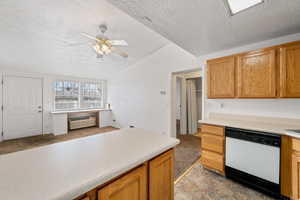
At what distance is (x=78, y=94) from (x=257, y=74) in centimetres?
611

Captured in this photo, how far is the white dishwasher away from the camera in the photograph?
1600 mm

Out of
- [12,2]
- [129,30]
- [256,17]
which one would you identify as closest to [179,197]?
[256,17]

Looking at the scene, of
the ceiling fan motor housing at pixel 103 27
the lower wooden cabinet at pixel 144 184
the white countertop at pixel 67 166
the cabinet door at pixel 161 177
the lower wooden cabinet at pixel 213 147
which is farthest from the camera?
the ceiling fan motor housing at pixel 103 27

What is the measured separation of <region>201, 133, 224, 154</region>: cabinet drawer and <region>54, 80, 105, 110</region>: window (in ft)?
17.4

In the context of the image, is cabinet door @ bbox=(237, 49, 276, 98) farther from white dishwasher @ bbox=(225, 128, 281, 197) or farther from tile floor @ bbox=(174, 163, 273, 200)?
tile floor @ bbox=(174, 163, 273, 200)

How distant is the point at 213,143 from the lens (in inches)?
84.4

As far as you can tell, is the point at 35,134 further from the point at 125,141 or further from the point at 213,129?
A: the point at 213,129

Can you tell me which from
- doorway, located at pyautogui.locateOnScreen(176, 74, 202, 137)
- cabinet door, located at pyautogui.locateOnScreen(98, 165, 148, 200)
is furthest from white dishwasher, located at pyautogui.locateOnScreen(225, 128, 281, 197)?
doorway, located at pyautogui.locateOnScreen(176, 74, 202, 137)

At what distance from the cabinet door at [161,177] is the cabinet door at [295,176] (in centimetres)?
155

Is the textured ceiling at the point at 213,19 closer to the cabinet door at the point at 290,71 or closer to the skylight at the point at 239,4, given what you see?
the skylight at the point at 239,4

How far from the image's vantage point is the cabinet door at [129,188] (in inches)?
28.1

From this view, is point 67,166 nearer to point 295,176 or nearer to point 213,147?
point 213,147

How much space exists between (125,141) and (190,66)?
2870 millimetres

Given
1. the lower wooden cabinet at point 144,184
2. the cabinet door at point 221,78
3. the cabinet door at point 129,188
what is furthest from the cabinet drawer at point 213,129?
the cabinet door at point 129,188
